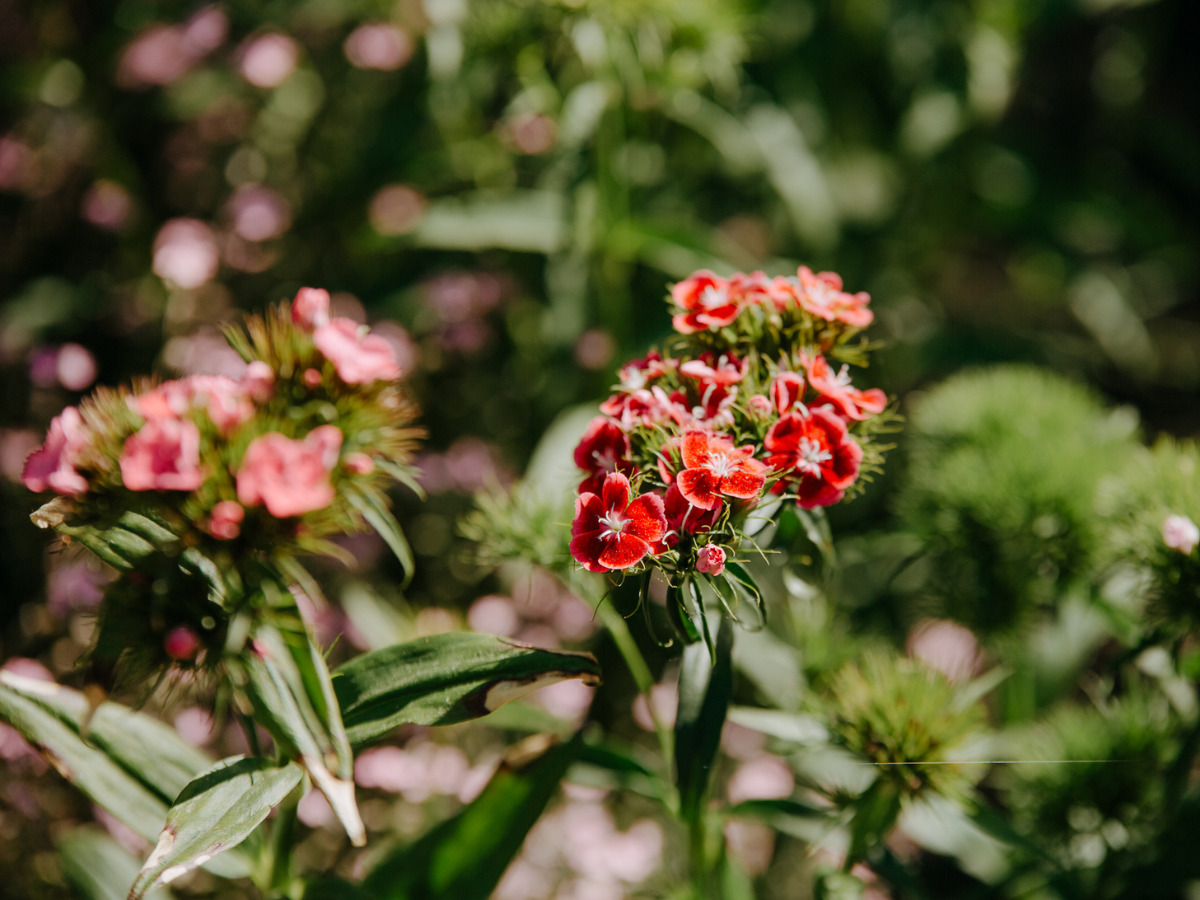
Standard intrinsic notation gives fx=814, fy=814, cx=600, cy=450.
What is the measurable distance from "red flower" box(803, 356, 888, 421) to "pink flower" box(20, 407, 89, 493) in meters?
0.81

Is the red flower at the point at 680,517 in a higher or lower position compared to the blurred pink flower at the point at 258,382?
lower

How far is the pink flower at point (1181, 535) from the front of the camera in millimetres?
1081

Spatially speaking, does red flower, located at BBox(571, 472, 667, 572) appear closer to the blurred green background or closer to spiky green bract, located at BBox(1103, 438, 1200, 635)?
spiky green bract, located at BBox(1103, 438, 1200, 635)

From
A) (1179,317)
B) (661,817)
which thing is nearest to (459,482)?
(661,817)

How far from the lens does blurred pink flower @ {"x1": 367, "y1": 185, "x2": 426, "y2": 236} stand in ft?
7.16

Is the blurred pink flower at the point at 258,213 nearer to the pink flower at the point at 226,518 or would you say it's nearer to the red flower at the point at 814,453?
the pink flower at the point at 226,518

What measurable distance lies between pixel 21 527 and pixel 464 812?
1.58 m

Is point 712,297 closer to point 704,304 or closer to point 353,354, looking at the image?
point 704,304

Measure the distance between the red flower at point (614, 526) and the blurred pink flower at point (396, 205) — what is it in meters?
1.47

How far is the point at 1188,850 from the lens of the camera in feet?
3.96

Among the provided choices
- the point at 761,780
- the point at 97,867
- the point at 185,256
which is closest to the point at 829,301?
the point at 761,780

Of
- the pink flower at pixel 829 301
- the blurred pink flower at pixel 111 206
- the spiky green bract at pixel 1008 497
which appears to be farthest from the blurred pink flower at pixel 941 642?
the blurred pink flower at pixel 111 206

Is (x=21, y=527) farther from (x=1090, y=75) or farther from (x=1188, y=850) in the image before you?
(x=1090, y=75)

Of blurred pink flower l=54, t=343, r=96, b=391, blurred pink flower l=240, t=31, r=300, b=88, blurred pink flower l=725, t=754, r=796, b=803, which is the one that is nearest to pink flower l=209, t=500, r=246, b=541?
blurred pink flower l=725, t=754, r=796, b=803
